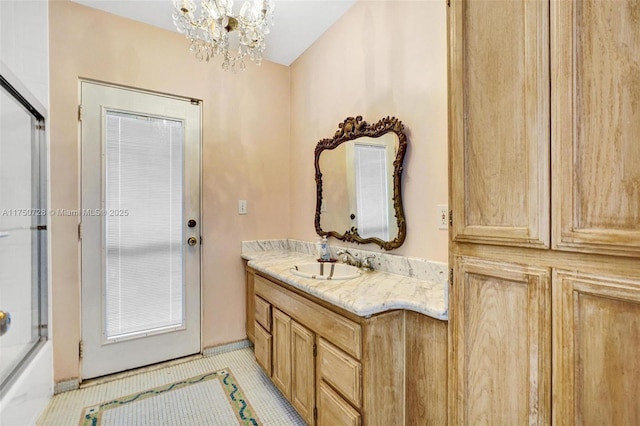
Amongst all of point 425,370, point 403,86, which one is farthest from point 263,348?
point 403,86

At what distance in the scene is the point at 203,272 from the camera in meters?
2.50

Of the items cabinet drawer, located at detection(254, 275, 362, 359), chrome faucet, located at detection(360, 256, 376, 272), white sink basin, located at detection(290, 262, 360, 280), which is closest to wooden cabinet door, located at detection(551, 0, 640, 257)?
cabinet drawer, located at detection(254, 275, 362, 359)

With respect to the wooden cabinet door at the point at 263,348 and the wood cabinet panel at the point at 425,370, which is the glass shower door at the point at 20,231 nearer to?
the wooden cabinet door at the point at 263,348

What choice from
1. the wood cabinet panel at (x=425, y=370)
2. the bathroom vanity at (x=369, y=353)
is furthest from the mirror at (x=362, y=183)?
the wood cabinet panel at (x=425, y=370)

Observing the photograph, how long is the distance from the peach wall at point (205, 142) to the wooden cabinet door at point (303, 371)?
3.75ft

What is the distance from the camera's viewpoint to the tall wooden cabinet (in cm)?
70

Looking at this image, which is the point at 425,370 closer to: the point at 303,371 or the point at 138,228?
the point at 303,371

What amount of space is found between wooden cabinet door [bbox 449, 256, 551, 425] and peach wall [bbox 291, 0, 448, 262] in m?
0.54

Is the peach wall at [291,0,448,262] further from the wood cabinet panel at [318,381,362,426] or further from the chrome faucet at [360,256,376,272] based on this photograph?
the wood cabinet panel at [318,381,362,426]

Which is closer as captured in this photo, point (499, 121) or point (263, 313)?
point (499, 121)

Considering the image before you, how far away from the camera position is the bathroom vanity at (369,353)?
1.21 meters

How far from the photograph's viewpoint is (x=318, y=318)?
4.87 feet

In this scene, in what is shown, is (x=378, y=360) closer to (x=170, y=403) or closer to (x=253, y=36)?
(x=170, y=403)

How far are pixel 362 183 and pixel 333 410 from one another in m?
1.31
